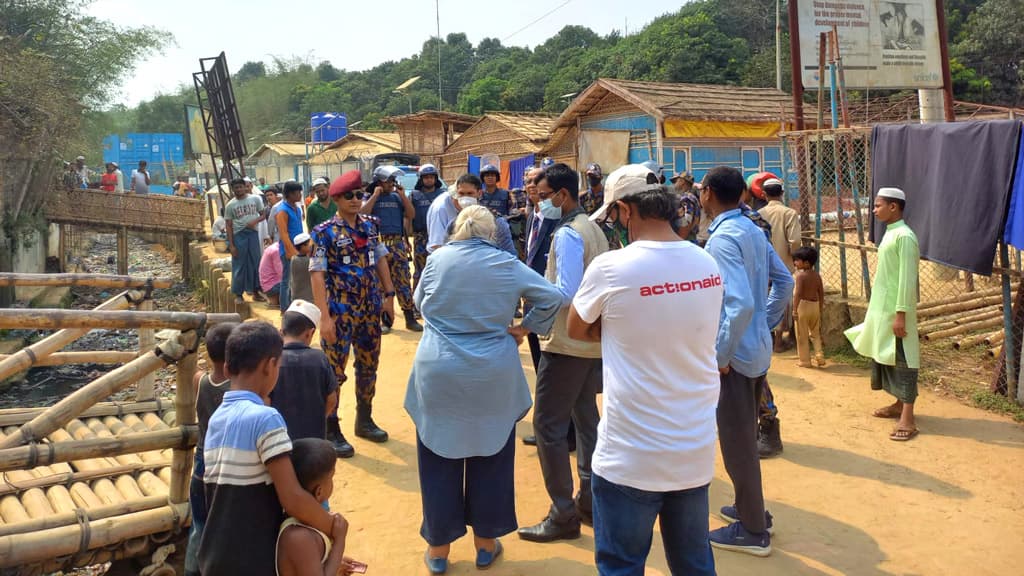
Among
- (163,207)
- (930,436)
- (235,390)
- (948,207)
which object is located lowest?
(930,436)

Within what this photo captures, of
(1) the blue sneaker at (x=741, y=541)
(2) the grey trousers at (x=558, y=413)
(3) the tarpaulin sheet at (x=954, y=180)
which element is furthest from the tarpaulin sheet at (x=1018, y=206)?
(2) the grey trousers at (x=558, y=413)

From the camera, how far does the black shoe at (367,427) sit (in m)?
5.34

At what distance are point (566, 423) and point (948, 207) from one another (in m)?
4.19

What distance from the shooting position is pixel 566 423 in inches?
148

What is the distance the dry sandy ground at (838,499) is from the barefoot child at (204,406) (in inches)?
36.5

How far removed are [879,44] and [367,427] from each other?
832 cm

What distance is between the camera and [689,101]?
1775 centimetres

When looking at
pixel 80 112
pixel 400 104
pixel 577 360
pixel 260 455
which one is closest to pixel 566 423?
pixel 577 360

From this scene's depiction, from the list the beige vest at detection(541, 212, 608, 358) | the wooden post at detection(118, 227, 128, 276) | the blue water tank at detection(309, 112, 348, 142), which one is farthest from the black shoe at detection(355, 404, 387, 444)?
the blue water tank at detection(309, 112, 348, 142)

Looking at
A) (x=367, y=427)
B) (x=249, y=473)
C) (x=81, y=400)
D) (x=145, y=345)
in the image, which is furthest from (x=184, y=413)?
(x=145, y=345)

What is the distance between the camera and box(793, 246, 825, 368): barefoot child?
22.6 feet

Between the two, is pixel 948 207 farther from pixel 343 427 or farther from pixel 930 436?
pixel 343 427

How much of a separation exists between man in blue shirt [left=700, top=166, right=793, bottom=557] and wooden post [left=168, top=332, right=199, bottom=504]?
2.66m

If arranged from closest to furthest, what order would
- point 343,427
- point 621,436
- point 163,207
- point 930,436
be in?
point 621,436 → point 930,436 → point 343,427 → point 163,207
